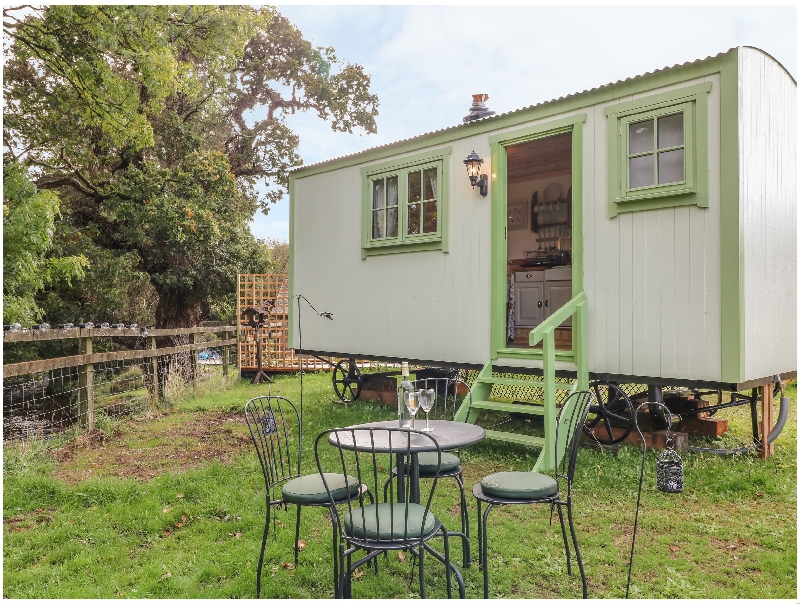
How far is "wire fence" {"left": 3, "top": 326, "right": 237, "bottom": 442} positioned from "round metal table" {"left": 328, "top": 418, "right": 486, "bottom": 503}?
3.97 m

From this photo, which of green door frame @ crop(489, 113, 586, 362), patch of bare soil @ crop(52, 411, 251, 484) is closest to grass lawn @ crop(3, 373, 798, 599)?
patch of bare soil @ crop(52, 411, 251, 484)

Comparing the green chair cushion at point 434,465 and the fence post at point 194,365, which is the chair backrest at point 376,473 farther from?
the fence post at point 194,365

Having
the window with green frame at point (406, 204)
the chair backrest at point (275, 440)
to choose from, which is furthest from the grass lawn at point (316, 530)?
the window with green frame at point (406, 204)

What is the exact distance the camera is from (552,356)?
16.0 feet

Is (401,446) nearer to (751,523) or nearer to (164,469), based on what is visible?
(751,523)

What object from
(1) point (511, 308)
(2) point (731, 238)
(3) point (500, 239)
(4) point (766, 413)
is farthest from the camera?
(1) point (511, 308)

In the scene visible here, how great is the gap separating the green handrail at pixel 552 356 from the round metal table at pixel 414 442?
1.54 m

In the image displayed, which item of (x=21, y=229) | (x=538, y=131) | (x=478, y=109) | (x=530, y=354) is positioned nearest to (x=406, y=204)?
(x=478, y=109)

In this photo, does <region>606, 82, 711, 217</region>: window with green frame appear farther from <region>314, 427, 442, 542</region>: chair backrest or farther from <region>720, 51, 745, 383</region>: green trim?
<region>314, 427, 442, 542</region>: chair backrest

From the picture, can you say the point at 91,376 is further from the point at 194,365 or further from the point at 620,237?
the point at 620,237

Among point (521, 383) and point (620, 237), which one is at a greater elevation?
point (620, 237)

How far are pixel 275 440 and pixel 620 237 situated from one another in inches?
152

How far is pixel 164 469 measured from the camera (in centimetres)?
513

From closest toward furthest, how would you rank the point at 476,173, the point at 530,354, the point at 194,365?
the point at 530,354
the point at 476,173
the point at 194,365
